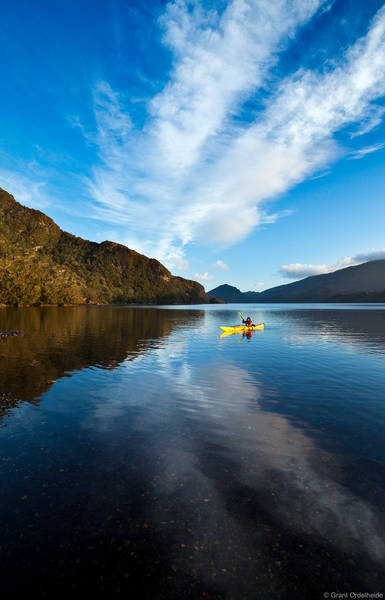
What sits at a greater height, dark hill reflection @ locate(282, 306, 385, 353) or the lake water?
dark hill reflection @ locate(282, 306, 385, 353)

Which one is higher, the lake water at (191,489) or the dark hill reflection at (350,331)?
the dark hill reflection at (350,331)

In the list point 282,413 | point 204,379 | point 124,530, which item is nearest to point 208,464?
point 124,530

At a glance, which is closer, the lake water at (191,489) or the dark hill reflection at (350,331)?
the lake water at (191,489)

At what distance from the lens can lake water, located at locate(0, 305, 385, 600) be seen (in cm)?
629

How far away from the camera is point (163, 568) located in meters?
6.46

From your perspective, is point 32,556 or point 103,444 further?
point 103,444

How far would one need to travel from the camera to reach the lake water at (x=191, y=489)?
20.6ft

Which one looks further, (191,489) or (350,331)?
(350,331)

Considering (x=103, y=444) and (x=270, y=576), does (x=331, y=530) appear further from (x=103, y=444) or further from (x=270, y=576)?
(x=103, y=444)

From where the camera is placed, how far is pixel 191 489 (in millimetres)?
9469

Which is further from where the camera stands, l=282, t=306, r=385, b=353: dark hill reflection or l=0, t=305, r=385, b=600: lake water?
l=282, t=306, r=385, b=353: dark hill reflection

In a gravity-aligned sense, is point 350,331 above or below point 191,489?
above

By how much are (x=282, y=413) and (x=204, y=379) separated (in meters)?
8.68

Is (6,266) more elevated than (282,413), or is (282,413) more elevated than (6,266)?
(6,266)
